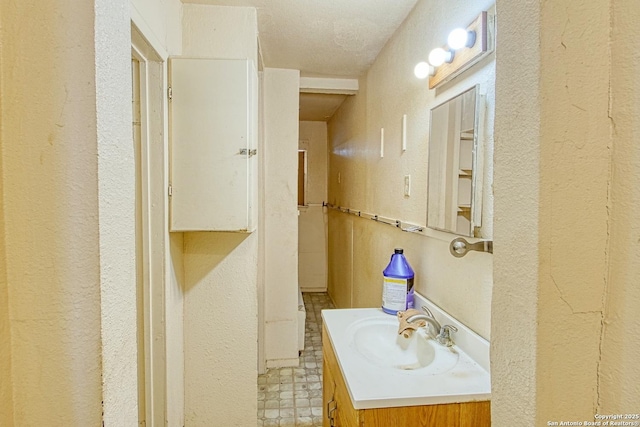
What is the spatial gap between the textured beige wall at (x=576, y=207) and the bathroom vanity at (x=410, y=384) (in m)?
0.46

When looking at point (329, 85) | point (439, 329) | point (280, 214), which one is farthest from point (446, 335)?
point (329, 85)

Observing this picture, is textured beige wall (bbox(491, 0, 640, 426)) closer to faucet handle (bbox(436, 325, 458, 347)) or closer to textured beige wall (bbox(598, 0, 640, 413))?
textured beige wall (bbox(598, 0, 640, 413))

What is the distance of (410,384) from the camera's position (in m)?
0.94

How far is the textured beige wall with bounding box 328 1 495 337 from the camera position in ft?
3.71

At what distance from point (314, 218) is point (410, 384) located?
11.7 ft

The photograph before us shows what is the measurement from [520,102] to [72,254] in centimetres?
67

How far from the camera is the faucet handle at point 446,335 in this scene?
3.96ft

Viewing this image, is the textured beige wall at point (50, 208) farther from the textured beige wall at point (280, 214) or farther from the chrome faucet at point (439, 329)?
the textured beige wall at point (280, 214)

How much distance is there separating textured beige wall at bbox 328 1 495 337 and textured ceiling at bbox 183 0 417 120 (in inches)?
3.5

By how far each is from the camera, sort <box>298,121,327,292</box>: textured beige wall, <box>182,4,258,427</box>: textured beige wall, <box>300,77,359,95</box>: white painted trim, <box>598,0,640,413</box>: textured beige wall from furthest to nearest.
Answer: <box>298,121,327,292</box>: textured beige wall
<box>300,77,359,95</box>: white painted trim
<box>182,4,258,427</box>: textured beige wall
<box>598,0,640,413</box>: textured beige wall

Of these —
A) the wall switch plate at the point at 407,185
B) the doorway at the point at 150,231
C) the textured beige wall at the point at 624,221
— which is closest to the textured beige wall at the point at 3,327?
the textured beige wall at the point at 624,221

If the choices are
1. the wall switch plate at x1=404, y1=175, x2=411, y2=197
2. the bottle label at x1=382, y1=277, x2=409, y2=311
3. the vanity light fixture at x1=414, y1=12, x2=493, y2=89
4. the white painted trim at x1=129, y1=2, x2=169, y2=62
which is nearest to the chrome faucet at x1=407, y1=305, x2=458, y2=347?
the bottle label at x1=382, y1=277, x2=409, y2=311

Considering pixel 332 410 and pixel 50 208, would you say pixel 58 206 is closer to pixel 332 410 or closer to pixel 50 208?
pixel 50 208

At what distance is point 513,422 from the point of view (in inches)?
20.2
